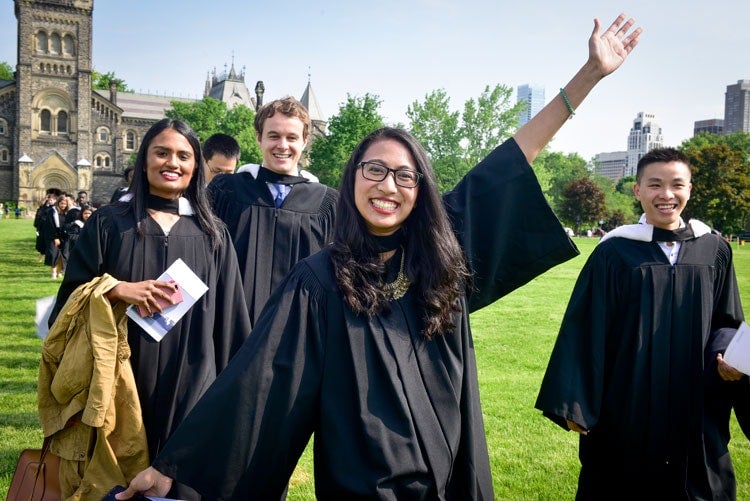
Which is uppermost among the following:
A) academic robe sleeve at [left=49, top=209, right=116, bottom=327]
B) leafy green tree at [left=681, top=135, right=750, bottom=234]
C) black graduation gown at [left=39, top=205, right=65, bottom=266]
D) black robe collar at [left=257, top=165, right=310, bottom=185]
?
leafy green tree at [left=681, top=135, right=750, bottom=234]

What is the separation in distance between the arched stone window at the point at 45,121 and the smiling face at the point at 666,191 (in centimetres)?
7201

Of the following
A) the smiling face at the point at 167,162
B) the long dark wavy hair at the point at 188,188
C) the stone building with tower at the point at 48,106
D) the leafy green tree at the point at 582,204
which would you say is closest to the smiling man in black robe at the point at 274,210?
the long dark wavy hair at the point at 188,188

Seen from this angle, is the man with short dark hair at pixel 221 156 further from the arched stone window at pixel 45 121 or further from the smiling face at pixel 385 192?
the arched stone window at pixel 45 121

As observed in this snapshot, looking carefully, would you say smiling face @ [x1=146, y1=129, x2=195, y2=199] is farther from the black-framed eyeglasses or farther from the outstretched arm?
the outstretched arm

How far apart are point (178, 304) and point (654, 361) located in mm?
2725

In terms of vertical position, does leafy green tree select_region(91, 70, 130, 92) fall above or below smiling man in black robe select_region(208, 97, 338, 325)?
above

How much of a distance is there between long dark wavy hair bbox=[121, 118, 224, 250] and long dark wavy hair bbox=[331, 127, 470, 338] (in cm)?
144

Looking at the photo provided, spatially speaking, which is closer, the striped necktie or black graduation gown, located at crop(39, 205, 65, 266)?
the striped necktie

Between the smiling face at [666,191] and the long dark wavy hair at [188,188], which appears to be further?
the smiling face at [666,191]

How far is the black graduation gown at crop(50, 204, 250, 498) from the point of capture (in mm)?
3234

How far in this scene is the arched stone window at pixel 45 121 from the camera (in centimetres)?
6444

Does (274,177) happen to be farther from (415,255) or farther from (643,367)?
(643,367)

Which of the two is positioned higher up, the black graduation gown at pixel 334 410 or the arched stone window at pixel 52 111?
the arched stone window at pixel 52 111

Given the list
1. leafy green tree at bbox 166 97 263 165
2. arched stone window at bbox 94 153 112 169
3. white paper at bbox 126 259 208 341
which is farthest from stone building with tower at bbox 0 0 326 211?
white paper at bbox 126 259 208 341
